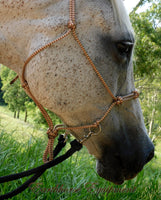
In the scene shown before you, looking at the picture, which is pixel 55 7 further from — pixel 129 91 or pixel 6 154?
pixel 6 154

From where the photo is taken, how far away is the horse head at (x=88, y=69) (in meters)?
A: 1.14

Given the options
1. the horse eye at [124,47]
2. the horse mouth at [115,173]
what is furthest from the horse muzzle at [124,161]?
the horse eye at [124,47]

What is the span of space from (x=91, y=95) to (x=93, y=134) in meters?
0.25

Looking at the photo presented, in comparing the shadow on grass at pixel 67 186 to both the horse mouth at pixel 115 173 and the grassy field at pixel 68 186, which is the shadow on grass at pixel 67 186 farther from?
the horse mouth at pixel 115 173

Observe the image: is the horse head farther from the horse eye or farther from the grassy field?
the grassy field

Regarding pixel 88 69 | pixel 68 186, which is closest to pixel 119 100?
pixel 88 69

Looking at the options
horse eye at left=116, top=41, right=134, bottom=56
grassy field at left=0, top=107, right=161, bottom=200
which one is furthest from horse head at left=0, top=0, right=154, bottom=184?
grassy field at left=0, top=107, right=161, bottom=200

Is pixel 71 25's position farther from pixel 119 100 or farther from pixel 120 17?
pixel 119 100

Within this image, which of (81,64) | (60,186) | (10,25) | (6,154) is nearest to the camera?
(81,64)

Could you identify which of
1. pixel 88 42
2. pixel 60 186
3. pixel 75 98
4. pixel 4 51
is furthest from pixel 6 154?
pixel 88 42

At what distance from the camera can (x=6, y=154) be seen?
269 cm

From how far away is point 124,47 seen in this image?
1.17 meters

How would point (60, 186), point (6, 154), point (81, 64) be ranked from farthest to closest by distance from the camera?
point (6, 154), point (60, 186), point (81, 64)

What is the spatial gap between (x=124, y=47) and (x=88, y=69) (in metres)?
0.27
